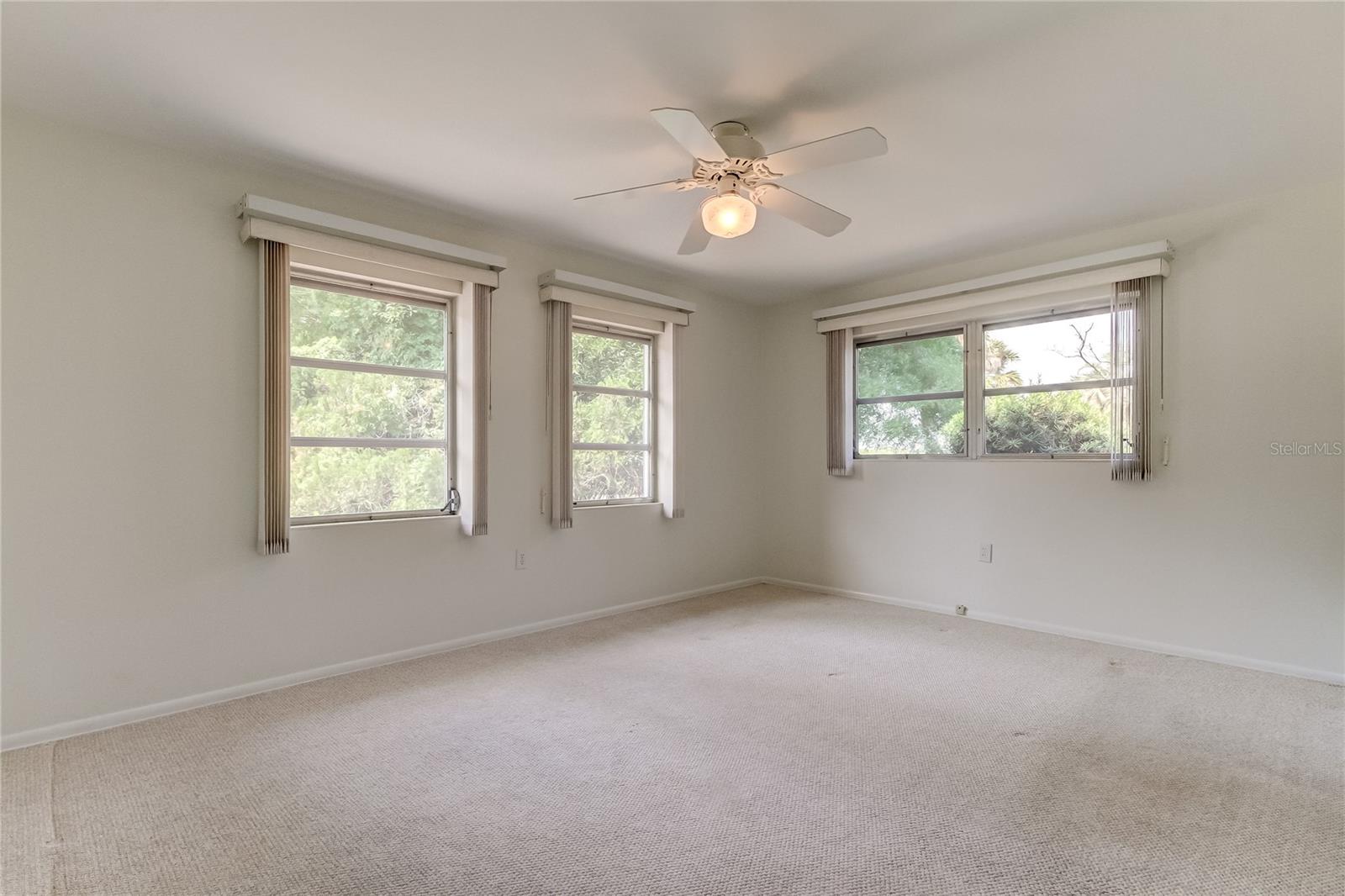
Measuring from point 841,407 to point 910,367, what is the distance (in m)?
0.59

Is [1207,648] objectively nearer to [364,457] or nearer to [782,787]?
[782,787]

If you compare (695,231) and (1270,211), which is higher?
(1270,211)

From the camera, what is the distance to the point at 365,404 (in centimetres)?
360

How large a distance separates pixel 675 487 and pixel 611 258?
1.75 metres

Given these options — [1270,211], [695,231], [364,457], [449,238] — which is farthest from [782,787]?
[1270,211]

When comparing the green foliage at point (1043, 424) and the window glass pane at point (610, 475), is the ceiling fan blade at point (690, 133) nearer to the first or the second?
the window glass pane at point (610, 475)

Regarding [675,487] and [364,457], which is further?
[675,487]

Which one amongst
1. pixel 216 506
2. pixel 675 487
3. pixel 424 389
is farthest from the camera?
pixel 675 487

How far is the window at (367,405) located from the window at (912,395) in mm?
3176

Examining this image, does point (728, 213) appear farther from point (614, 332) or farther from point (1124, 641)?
point (1124, 641)

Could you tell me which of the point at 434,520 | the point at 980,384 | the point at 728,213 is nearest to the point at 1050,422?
the point at 980,384

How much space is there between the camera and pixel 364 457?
11.8 ft

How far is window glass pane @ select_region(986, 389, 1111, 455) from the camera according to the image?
411cm

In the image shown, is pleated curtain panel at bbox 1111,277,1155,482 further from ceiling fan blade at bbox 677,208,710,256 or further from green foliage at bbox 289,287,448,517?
green foliage at bbox 289,287,448,517
